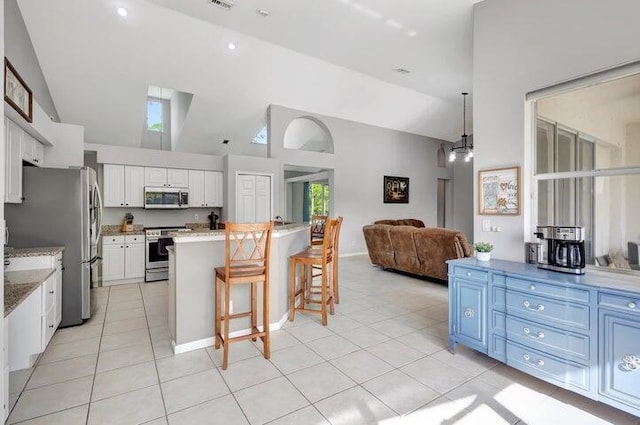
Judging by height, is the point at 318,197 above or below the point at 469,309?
above

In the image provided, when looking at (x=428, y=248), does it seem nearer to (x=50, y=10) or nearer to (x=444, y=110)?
(x=444, y=110)

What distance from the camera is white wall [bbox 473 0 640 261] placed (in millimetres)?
2332

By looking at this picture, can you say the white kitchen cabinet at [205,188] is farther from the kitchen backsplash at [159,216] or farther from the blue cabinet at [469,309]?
the blue cabinet at [469,309]

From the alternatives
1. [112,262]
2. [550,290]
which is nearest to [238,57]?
[112,262]

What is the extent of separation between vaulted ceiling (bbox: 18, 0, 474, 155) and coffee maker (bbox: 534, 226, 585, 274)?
2852 mm

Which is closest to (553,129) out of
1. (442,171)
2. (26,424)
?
(26,424)

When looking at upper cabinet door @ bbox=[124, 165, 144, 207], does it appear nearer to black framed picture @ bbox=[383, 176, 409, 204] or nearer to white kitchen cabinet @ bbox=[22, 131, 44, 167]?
white kitchen cabinet @ bbox=[22, 131, 44, 167]

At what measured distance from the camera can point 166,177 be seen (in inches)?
231

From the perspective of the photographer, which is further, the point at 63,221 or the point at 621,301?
the point at 63,221

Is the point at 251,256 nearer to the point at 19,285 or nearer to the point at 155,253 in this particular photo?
the point at 19,285

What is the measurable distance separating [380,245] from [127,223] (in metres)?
4.75

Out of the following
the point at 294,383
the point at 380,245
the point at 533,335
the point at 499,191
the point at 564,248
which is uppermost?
the point at 499,191

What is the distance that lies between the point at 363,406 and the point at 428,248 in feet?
10.8

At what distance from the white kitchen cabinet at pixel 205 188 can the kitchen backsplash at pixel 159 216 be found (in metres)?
0.26
